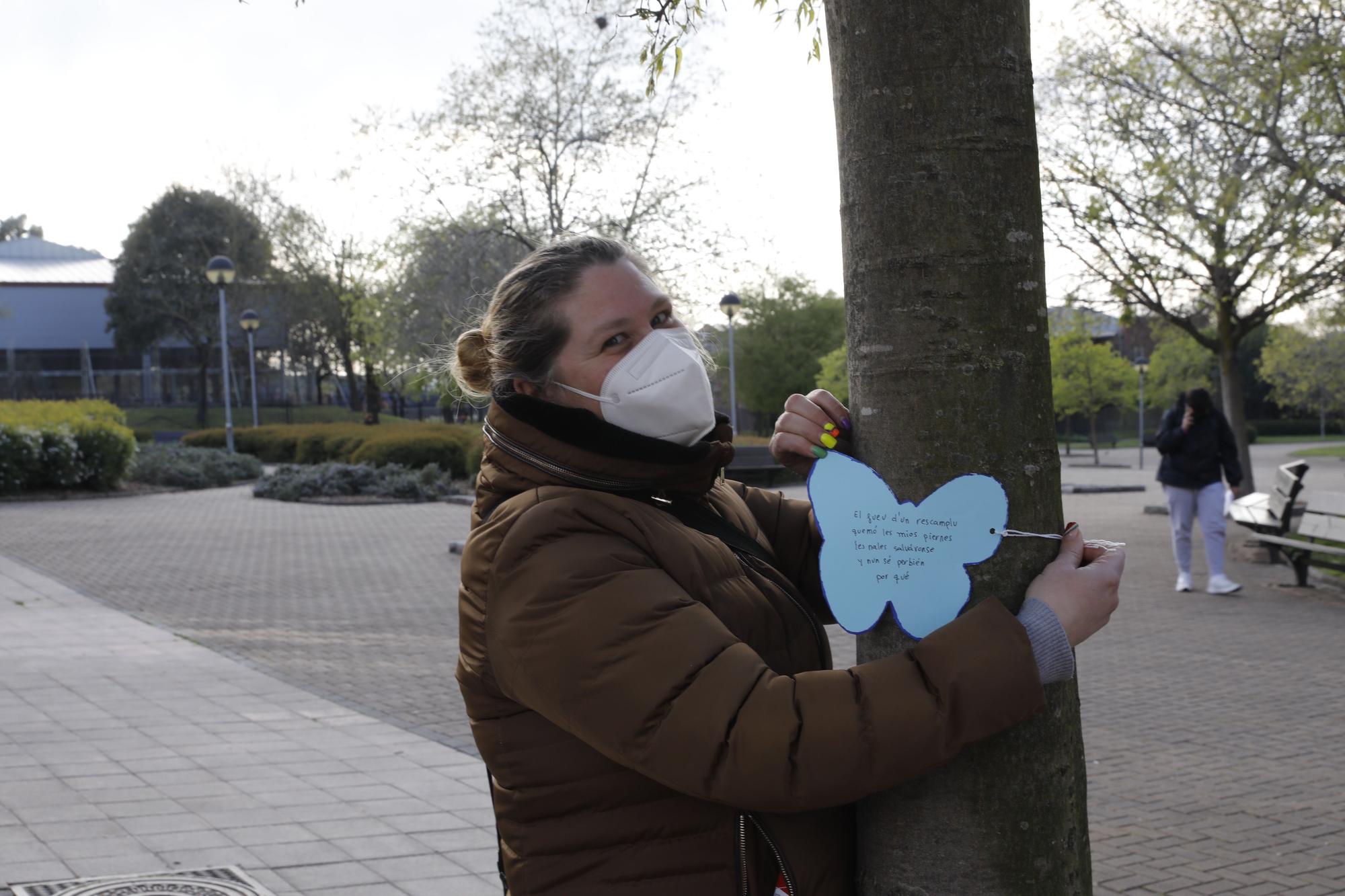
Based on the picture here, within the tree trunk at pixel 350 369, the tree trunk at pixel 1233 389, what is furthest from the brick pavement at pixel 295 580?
the tree trunk at pixel 350 369

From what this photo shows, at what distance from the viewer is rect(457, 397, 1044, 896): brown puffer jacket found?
1.53 m

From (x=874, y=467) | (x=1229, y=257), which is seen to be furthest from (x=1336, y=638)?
(x=874, y=467)

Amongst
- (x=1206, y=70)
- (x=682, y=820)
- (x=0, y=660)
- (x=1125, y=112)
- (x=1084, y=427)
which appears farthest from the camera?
(x=1084, y=427)

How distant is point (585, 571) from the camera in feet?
5.31

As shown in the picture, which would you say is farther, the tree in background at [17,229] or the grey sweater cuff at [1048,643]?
the tree in background at [17,229]

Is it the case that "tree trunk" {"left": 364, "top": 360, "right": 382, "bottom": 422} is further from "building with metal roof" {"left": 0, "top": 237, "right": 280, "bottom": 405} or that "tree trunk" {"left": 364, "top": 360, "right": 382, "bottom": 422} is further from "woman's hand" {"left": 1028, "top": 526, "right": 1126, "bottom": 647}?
"woman's hand" {"left": 1028, "top": 526, "right": 1126, "bottom": 647}

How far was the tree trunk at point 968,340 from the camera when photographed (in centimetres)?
175

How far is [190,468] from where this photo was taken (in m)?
27.3

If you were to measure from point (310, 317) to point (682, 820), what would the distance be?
174 ft

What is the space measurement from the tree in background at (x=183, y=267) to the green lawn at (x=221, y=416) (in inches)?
28.7

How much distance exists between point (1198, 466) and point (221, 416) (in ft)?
169

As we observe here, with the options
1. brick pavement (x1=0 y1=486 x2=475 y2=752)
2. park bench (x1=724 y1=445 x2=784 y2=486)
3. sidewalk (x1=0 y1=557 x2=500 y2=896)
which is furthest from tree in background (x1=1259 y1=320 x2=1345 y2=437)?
sidewalk (x1=0 y1=557 x2=500 y2=896)

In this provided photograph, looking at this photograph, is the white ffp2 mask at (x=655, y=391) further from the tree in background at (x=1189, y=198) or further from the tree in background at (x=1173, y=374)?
the tree in background at (x=1173, y=374)

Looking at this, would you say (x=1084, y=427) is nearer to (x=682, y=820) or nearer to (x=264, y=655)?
(x=264, y=655)
